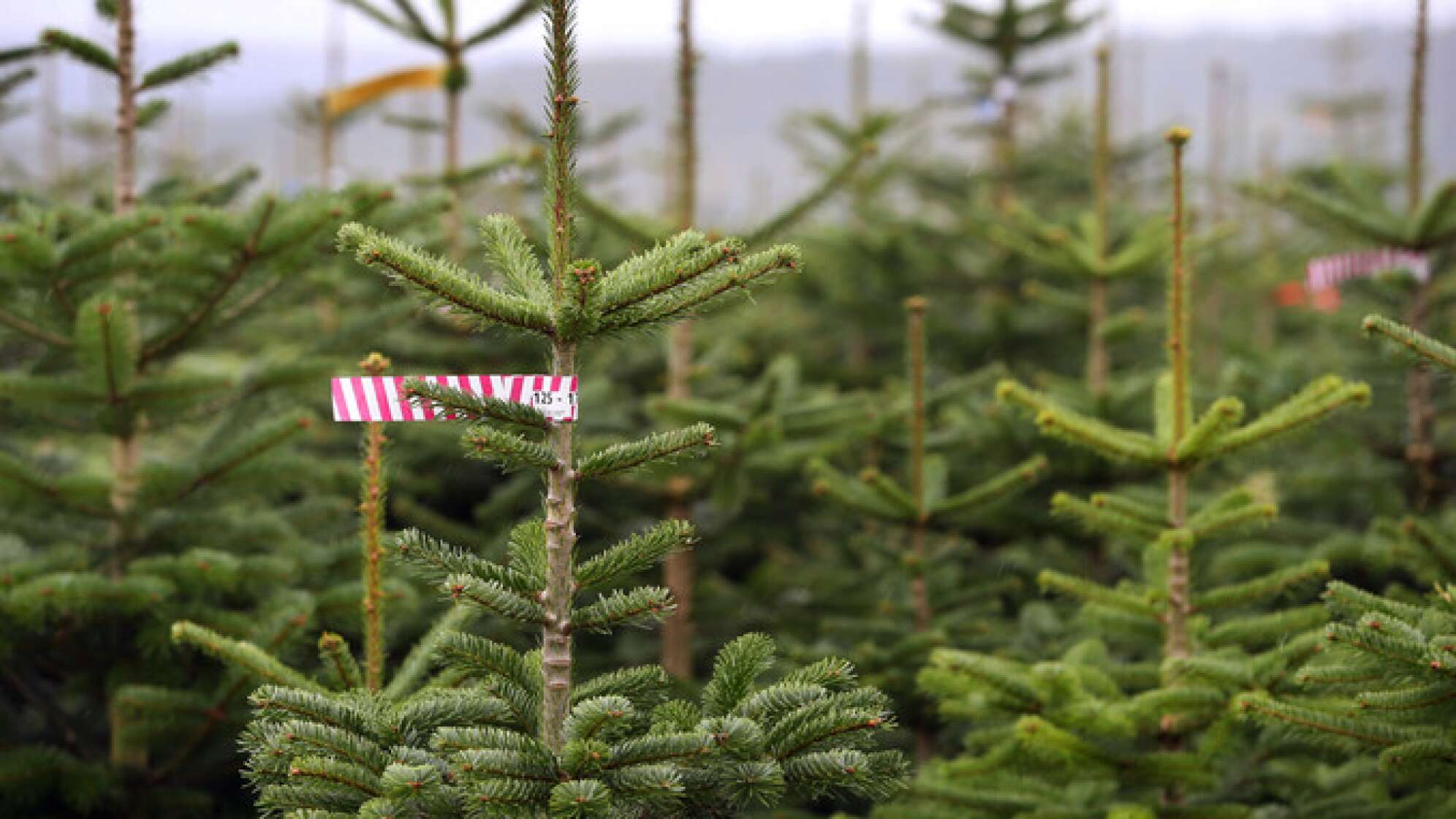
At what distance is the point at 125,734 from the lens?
3760 mm

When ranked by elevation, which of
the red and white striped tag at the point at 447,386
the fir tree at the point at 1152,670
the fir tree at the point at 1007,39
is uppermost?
the fir tree at the point at 1007,39

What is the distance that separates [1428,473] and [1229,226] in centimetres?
142

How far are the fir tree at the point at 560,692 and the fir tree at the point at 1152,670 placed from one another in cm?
108

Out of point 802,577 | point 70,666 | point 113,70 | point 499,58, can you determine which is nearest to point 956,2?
point 802,577

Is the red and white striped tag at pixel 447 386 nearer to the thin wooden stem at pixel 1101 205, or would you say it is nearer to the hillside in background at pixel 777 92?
the thin wooden stem at pixel 1101 205

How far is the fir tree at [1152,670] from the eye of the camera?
10.3ft

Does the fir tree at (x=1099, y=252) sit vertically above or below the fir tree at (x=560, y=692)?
above

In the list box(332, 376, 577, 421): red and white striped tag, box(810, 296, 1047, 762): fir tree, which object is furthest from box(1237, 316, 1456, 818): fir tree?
box(332, 376, 577, 421): red and white striped tag

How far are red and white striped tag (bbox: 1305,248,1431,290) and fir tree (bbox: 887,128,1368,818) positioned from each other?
1765 millimetres

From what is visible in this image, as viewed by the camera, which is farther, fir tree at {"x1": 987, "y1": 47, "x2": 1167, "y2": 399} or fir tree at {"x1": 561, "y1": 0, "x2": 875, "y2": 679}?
fir tree at {"x1": 987, "y1": 47, "x2": 1167, "y2": 399}

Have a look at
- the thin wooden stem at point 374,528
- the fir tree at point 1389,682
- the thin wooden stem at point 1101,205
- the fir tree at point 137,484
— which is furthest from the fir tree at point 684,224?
the fir tree at point 1389,682

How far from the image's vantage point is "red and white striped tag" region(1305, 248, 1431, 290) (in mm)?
4816

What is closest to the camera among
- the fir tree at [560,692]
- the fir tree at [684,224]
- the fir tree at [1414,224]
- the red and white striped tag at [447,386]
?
the fir tree at [560,692]

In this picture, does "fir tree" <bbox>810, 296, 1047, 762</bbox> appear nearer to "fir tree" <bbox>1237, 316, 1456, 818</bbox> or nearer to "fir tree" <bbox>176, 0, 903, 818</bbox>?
"fir tree" <bbox>1237, 316, 1456, 818</bbox>
